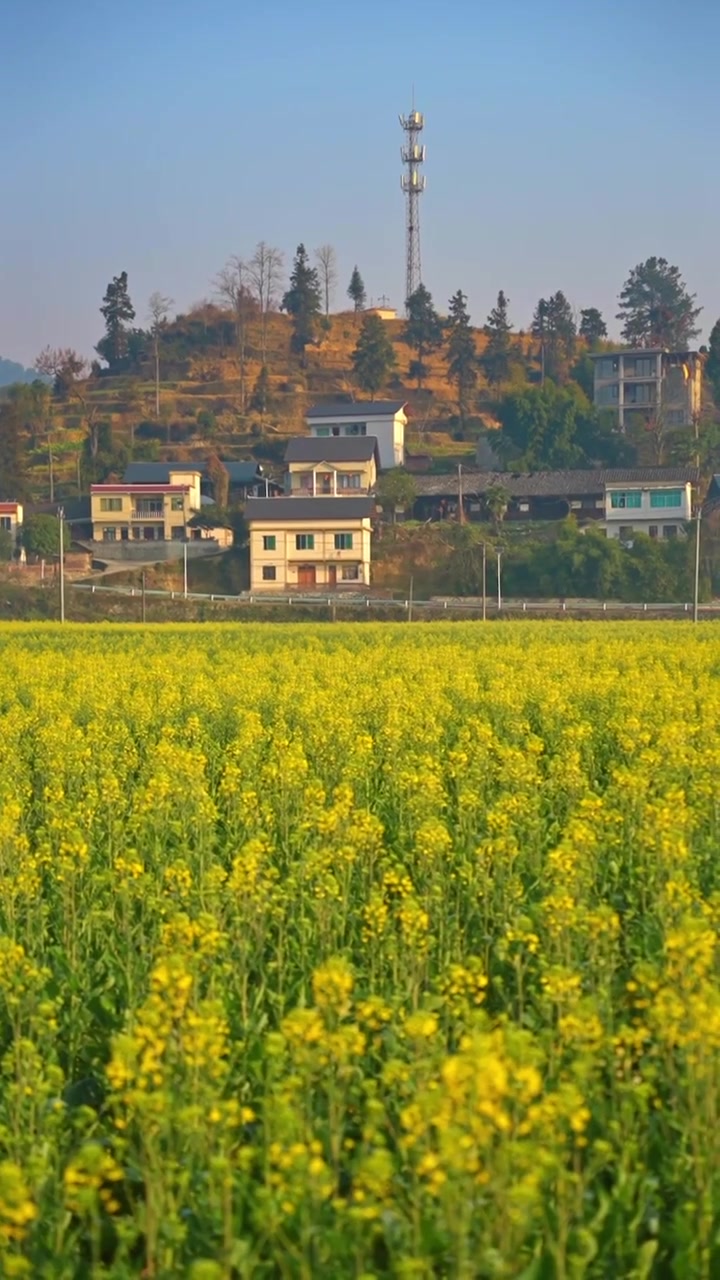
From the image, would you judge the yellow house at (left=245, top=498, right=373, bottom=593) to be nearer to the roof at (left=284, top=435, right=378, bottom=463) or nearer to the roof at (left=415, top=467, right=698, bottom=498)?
the roof at (left=415, top=467, right=698, bottom=498)

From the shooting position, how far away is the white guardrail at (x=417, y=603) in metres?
51.5

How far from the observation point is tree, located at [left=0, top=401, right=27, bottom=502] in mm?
69188

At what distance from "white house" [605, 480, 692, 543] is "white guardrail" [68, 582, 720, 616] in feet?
25.9

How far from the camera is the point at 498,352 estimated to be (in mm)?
82438

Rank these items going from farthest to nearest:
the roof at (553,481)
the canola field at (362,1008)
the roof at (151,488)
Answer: the roof at (151,488) < the roof at (553,481) < the canola field at (362,1008)

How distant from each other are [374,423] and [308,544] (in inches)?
531

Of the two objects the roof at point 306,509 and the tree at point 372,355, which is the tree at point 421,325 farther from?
the roof at point 306,509

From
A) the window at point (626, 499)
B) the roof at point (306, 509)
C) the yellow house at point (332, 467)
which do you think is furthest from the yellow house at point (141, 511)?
the window at point (626, 499)

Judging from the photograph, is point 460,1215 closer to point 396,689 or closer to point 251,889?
point 251,889

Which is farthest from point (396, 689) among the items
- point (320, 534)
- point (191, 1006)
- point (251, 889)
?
point (320, 534)

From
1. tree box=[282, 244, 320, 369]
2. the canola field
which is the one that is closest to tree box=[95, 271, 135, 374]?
tree box=[282, 244, 320, 369]

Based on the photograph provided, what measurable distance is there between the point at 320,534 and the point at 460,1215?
57.5 meters

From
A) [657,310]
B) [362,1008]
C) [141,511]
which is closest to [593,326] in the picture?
[657,310]

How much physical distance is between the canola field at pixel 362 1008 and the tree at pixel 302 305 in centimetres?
8231
